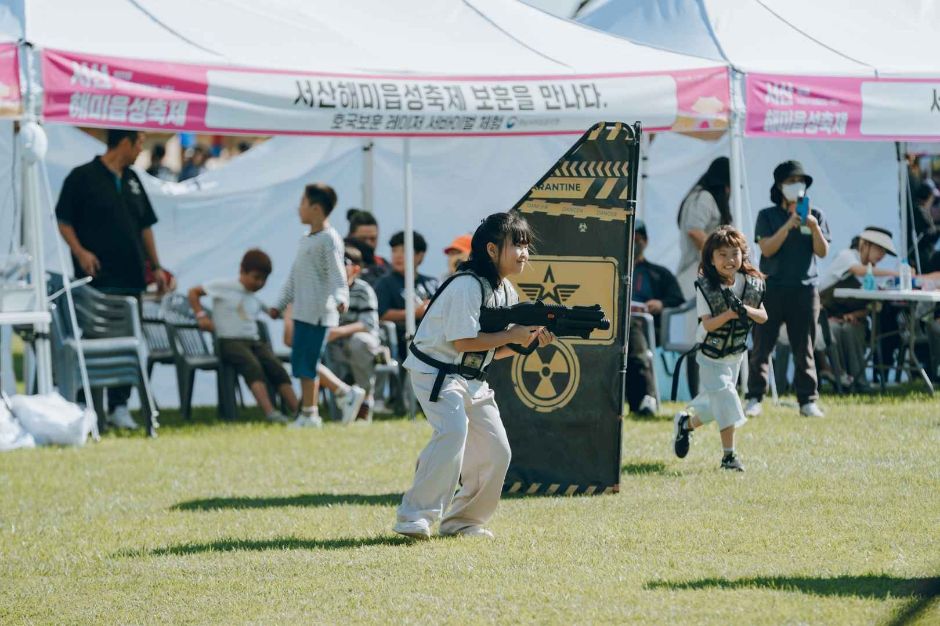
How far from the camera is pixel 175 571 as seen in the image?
22.4 ft

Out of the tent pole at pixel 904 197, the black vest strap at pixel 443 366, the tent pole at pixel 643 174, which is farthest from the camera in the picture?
the tent pole at pixel 643 174

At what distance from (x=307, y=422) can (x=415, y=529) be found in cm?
534

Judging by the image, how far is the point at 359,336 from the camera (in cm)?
1300

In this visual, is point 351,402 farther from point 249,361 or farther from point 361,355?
point 249,361

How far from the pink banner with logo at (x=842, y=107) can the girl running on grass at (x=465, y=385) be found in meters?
5.78

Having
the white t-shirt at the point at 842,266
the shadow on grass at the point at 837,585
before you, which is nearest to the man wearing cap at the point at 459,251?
the white t-shirt at the point at 842,266

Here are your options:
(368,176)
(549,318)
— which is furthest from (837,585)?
(368,176)

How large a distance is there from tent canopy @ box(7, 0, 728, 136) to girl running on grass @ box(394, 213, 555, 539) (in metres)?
4.59

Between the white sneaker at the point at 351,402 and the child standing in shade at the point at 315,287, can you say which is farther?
the white sneaker at the point at 351,402

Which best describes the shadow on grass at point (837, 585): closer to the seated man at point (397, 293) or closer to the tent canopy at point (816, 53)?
the tent canopy at point (816, 53)

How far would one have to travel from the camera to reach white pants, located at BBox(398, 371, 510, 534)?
7.10 m

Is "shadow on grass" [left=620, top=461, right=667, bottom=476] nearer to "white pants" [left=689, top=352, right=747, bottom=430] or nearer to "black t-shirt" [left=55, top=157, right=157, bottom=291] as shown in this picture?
"white pants" [left=689, top=352, right=747, bottom=430]

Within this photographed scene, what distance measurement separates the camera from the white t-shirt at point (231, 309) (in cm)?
1300

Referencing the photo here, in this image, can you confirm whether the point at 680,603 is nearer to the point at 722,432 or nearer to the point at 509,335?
the point at 509,335
